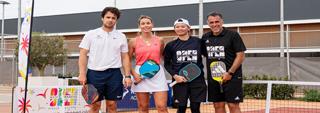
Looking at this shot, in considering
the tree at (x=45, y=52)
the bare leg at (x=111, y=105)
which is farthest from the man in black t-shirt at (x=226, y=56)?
the tree at (x=45, y=52)

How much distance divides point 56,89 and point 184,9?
2918cm

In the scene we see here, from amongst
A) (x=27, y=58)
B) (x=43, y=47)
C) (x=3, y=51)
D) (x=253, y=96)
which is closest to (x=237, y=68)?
(x=27, y=58)

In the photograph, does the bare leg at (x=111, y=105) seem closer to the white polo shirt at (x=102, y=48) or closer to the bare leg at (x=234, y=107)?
the white polo shirt at (x=102, y=48)

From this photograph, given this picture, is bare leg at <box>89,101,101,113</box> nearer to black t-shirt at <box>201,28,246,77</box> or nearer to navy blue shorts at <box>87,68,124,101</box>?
navy blue shorts at <box>87,68,124,101</box>

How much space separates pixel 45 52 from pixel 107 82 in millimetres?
22732

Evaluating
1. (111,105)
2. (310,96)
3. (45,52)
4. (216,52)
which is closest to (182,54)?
(216,52)

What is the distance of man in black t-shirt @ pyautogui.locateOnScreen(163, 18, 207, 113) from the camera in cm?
613

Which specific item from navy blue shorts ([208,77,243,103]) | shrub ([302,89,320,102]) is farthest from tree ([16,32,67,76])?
navy blue shorts ([208,77,243,103])

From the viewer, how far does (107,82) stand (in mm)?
5891

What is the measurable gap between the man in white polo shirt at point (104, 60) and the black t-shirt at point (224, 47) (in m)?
1.24

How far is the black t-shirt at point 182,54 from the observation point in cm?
612

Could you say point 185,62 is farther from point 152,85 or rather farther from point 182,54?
point 152,85

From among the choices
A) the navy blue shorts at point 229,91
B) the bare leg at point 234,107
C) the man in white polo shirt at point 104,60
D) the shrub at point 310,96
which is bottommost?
the shrub at point 310,96

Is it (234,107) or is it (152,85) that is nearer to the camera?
(152,85)
